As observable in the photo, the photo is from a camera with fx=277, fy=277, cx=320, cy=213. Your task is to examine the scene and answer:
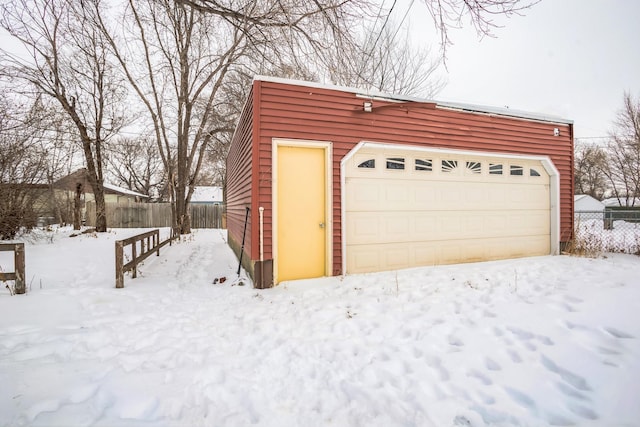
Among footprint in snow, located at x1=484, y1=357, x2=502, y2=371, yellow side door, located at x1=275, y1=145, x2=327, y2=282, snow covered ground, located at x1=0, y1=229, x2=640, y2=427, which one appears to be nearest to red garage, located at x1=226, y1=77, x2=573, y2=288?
yellow side door, located at x1=275, y1=145, x2=327, y2=282

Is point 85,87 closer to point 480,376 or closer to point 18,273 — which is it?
point 18,273

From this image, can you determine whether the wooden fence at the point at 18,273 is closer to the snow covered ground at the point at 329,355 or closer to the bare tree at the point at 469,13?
the snow covered ground at the point at 329,355

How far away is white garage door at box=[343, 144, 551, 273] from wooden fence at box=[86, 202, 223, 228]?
16135 millimetres

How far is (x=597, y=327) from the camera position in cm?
249

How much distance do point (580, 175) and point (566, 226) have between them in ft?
119

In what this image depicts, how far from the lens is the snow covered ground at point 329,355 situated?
1761 mm

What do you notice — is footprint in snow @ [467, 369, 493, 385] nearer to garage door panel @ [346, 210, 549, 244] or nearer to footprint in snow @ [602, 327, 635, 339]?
footprint in snow @ [602, 327, 635, 339]

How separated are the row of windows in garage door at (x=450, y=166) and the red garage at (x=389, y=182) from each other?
0.02 meters

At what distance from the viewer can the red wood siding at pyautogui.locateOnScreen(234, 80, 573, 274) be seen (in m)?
4.59

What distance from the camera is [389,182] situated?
551 centimetres

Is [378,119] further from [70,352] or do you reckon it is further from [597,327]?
[70,352]

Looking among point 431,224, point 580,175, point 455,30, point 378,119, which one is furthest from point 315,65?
point 580,175

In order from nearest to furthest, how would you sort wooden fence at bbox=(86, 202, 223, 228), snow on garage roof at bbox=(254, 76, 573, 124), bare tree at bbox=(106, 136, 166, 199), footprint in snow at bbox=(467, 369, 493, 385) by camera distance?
1. footprint in snow at bbox=(467, 369, 493, 385)
2. snow on garage roof at bbox=(254, 76, 573, 124)
3. wooden fence at bbox=(86, 202, 223, 228)
4. bare tree at bbox=(106, 136, 166, 199)

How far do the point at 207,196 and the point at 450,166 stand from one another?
33067 mm
